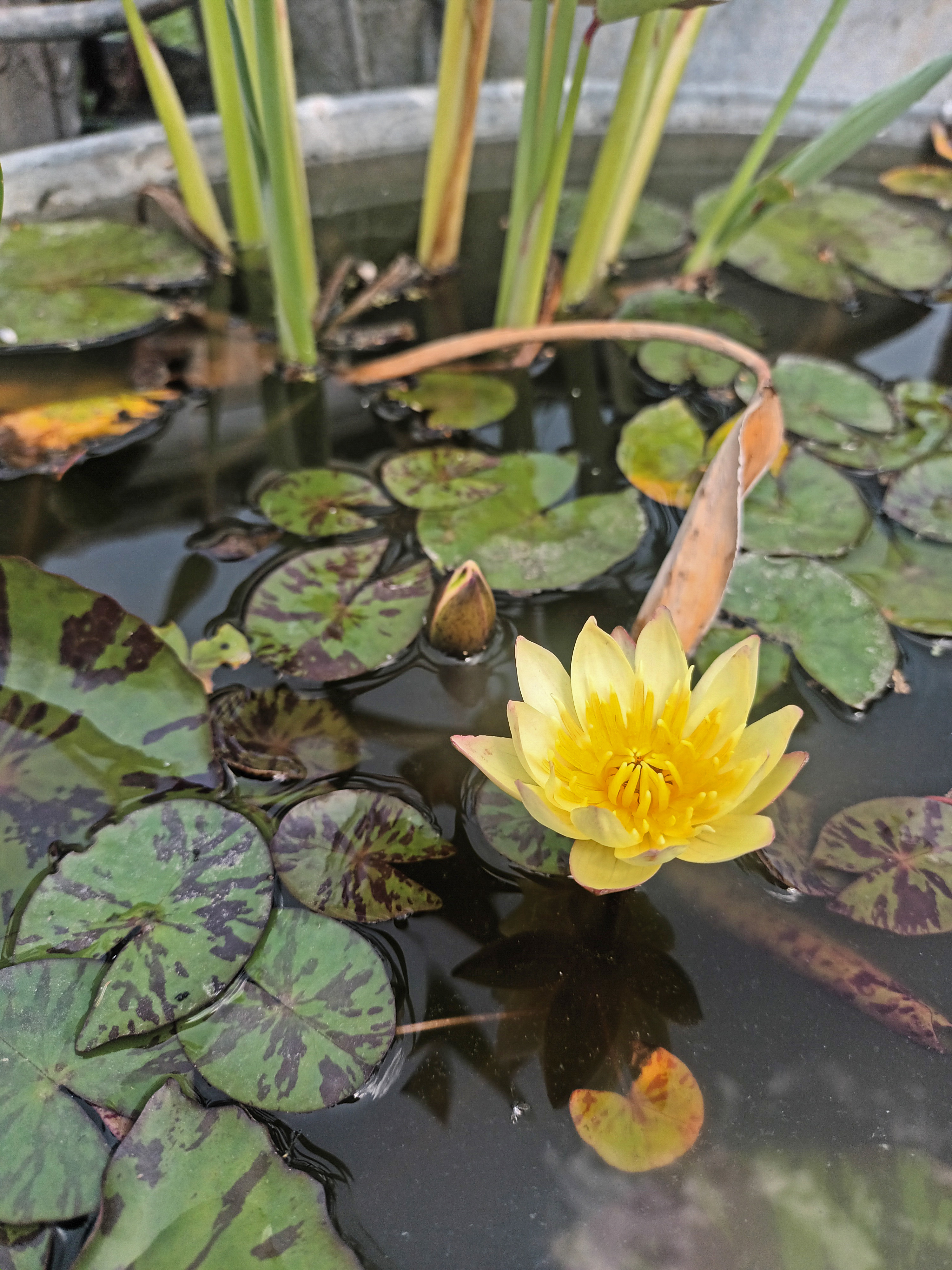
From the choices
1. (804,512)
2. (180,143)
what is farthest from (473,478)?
(180,143)

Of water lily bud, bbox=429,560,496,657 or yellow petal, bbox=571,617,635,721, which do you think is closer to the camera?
yellow petal, bbox=571,617,635,721

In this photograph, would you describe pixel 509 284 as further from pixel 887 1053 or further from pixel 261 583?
pixel 887 1053

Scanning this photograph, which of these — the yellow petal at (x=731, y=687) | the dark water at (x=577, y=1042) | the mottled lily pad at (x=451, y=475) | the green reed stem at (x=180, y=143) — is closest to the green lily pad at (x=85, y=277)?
the green reed stem at (x=180, y=143)

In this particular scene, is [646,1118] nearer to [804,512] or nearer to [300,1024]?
Answer: [300,1024]

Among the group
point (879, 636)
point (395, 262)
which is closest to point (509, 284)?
point (395, 262)

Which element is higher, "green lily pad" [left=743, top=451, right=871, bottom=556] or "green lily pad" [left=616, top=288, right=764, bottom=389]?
"green lily pad" [left=616, top=288, right=764, bottom=389]

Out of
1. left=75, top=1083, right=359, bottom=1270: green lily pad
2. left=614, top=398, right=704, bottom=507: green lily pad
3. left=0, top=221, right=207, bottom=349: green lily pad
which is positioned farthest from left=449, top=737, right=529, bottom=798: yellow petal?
left=0, top=221, right=207, bottom=349: green lily pad

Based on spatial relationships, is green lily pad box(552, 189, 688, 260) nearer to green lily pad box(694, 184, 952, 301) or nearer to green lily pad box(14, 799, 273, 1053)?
green lily pad box(694, 184, 952, 301)
